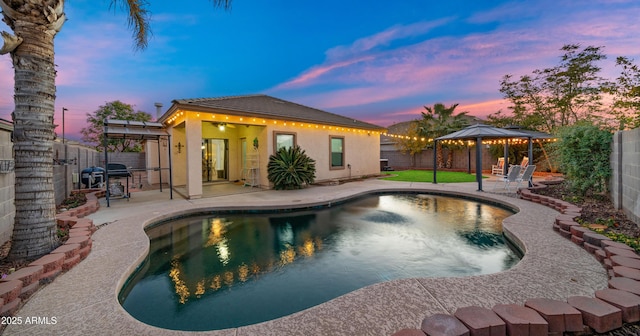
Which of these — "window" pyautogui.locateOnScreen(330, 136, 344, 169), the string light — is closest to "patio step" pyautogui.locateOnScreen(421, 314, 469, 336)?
the string light

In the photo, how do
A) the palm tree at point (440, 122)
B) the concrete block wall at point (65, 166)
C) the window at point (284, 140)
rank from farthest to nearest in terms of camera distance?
1. the palm tree at point (440, 122)
2. the window at point (284, 140)
3. the concrete block wall at point (65, 166)

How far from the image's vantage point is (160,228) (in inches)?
225

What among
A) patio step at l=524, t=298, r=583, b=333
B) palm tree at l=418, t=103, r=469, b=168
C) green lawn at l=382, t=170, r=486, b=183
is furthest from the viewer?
palm tree at l=418, t=103, r=469, b=168

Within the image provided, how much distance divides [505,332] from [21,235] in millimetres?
5175

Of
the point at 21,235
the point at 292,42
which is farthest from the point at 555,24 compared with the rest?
the point at 21,235

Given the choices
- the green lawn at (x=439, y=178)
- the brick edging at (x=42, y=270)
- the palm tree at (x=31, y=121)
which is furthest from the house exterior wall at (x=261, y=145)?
the palm tree at (x=31, y=121)

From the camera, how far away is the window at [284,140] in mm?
10539

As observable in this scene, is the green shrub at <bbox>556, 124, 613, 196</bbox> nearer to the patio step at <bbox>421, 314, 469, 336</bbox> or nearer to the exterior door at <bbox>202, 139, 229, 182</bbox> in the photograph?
the patio step at <bbox>421, 314, 469, 336</bbox>

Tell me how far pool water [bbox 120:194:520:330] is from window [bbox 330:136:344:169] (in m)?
6.02

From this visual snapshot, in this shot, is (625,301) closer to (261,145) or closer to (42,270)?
(42,270)

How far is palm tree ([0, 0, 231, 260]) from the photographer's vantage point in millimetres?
3180

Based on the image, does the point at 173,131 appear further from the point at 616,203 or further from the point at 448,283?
the point at 616,203

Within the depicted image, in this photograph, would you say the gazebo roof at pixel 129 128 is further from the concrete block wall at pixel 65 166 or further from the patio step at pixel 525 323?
the patio step at pixel 525 323

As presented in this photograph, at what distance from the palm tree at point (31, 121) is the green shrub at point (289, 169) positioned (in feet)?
22.3
